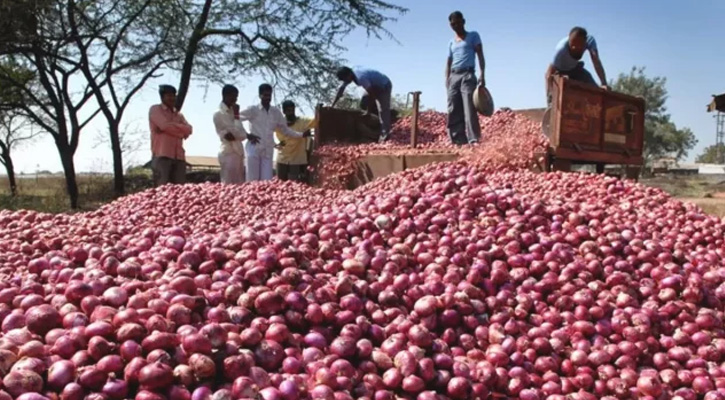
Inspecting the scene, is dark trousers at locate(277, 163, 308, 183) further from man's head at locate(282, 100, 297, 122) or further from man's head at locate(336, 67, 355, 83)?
man's head at locate(336, 67, 355, 83)

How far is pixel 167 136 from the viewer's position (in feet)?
24.1

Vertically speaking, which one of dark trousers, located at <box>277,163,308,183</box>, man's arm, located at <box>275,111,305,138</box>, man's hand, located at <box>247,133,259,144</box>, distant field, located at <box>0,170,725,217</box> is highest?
man's arm, located at <box>275,111,305,138</box>

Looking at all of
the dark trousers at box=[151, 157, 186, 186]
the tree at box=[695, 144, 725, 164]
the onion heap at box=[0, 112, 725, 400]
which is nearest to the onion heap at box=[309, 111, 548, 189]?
the dark trousers at box=[151, 157, 186, 186]

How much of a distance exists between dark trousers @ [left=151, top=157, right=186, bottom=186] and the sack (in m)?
3.90

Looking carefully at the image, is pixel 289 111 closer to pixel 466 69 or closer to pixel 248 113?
pixel 248 113

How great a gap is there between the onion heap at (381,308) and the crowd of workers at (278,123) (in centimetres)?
378

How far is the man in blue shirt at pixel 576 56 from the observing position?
6.47m

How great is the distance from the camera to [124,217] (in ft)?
15.3

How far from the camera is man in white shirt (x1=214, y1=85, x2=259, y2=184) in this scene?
24.6 feet

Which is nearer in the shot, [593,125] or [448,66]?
[593,125]

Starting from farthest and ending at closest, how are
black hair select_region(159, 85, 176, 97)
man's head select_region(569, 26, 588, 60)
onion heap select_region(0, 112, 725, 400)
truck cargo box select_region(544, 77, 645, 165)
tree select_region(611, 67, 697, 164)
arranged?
tree select_region(611, 67, 697, 164)
black hair select_region(159, 85, 176, 97)
man's head select_region(569, 26, 588, 60)
truck cargo box select_region(544, 77, 645, 165)
onion heap select_region(0, 112, 725, 400)

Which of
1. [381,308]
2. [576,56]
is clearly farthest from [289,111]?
[381,308]

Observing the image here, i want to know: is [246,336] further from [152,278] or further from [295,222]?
[295,222]

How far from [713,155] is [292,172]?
89517 mm
